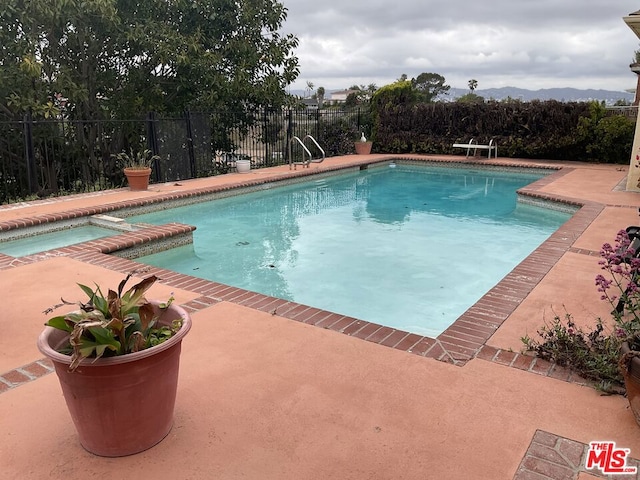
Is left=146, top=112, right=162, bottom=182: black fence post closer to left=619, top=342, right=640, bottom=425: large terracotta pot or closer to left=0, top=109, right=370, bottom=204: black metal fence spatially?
left=0, top=109, right=370, bottom=204: black metal fence

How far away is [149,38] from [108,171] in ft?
9.92

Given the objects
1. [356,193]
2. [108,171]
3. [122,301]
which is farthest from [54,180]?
[122,301]

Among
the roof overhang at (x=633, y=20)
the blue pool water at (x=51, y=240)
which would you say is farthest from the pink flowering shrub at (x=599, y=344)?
the roof overhang at (x=633, y=20)

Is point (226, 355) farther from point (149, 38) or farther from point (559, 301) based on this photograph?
point (149, 38)

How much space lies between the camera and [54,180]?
1001 centimetres

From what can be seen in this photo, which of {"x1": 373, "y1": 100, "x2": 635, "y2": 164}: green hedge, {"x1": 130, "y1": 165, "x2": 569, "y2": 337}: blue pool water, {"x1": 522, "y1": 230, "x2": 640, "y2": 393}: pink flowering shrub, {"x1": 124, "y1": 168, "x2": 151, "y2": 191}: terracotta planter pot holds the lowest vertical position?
{"x1": 130, "y1": 165, "x2": 569, "y2": 337}: blue pool water

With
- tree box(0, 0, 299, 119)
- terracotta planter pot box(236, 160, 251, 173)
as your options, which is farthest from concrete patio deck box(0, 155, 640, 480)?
terracotta planter pot box(236, 160, 251, 173)

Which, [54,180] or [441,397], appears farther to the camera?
[54,180]

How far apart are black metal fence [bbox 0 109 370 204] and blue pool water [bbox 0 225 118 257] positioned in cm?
219

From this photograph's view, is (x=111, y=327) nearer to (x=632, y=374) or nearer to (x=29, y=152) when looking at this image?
(x=632, y=374)

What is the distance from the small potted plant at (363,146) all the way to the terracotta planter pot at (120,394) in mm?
14549

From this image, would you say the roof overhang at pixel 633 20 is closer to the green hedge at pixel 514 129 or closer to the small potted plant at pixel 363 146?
the green hedge at pixel 514 129

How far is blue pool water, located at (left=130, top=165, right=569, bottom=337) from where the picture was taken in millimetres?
4945

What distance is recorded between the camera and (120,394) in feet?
6.10
